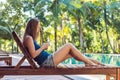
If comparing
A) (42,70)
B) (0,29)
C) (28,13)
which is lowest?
(42,70)

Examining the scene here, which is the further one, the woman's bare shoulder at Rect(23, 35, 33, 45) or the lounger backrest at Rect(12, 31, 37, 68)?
the woman's bare shoulder at Rect(23, 35, 33, 45)

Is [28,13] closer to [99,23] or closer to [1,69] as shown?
[99,23]

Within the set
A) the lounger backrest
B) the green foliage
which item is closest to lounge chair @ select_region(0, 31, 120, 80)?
the lounger backrest

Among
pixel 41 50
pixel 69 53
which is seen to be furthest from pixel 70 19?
pixel 41 50

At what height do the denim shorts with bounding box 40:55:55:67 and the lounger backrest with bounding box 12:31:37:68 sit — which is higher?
the lounger backrest with bounding box 12:31:37:68

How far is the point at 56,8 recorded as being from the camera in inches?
886

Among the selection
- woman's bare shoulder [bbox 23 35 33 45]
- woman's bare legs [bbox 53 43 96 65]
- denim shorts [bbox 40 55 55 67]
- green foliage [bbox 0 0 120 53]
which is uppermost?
green foliage [bbox 0 0 120 53]

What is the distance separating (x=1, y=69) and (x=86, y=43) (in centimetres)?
2618

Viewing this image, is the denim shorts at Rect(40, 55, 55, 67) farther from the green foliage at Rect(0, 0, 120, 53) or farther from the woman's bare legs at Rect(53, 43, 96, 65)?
the green foliage at Rect(0, 0, 120, 53)

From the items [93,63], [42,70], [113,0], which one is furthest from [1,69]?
[113,0]

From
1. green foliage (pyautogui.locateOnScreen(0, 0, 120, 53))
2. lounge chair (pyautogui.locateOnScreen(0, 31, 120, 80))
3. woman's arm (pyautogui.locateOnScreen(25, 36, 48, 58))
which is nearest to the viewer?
lounge chair (pyautogui.locateOnScreen(0, 31, 120, 80))

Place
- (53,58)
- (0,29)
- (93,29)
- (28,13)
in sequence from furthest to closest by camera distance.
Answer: (28,13) < (93,29) < (0,29) < (53,58)

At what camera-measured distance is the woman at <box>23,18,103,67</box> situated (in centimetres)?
374

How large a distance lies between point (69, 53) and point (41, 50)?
380mm
